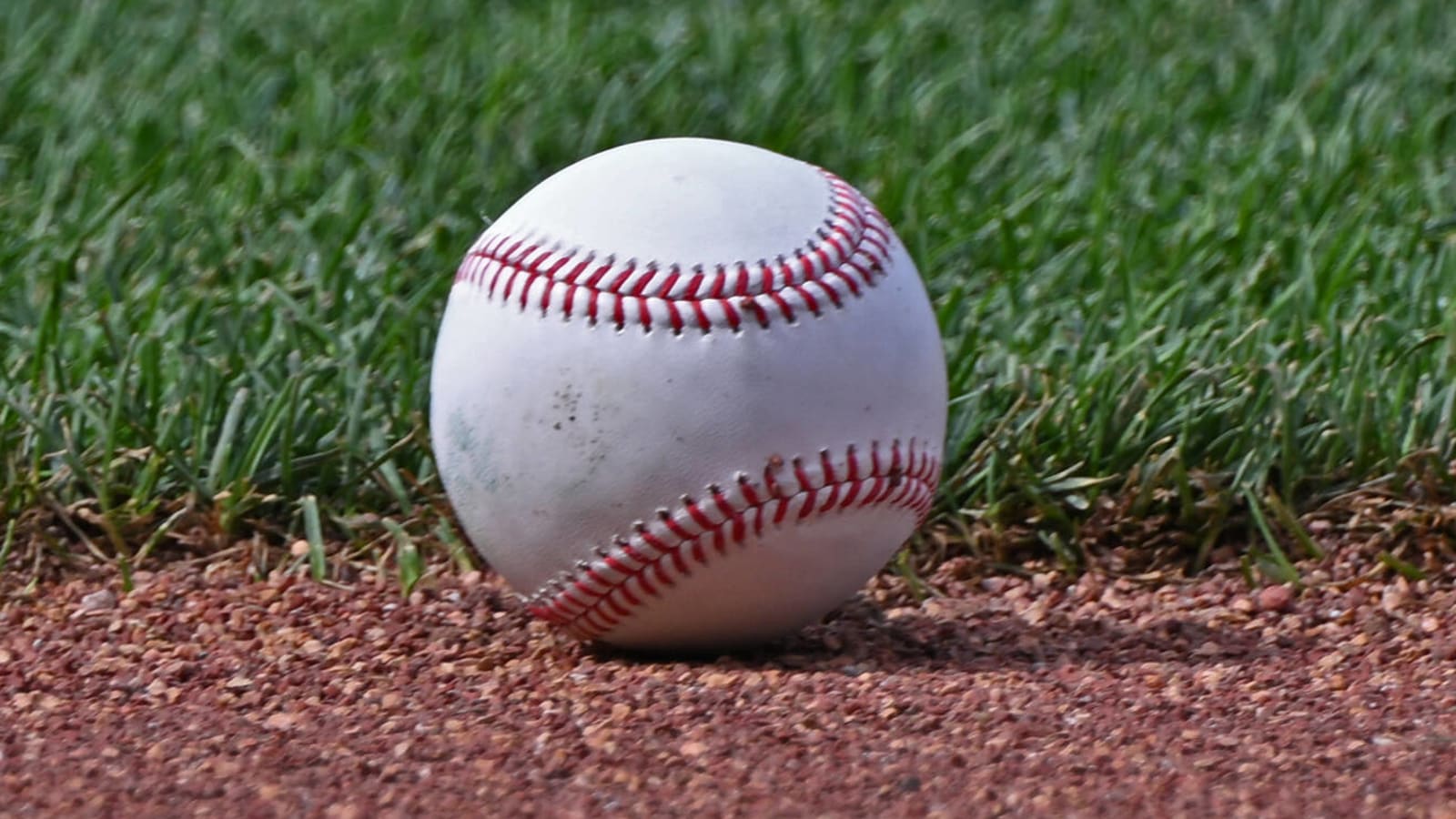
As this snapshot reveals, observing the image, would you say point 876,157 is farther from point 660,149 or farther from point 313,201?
point 660,149

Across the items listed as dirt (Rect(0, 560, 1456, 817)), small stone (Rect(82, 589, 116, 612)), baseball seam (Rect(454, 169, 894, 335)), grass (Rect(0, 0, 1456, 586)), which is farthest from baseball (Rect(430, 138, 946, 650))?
small stone (Rect(82, 589, 116, 612))

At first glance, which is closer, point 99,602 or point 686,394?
point 686,394

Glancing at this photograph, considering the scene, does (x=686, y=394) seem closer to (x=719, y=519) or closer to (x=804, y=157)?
(x=719, y=519)

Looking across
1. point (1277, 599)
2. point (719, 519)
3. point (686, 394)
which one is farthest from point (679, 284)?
point (1277, 599)

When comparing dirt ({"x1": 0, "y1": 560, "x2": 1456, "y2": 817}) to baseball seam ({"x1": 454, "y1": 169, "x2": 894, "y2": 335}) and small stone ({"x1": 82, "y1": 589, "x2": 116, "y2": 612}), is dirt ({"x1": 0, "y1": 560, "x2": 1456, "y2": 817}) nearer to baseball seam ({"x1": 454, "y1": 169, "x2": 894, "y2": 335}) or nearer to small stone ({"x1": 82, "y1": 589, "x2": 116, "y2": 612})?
small stone ({"x1": 82, "y1": 589, "x2": 116, "y2": 612})

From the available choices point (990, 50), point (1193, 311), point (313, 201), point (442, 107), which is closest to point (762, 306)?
point (1193, 311)
